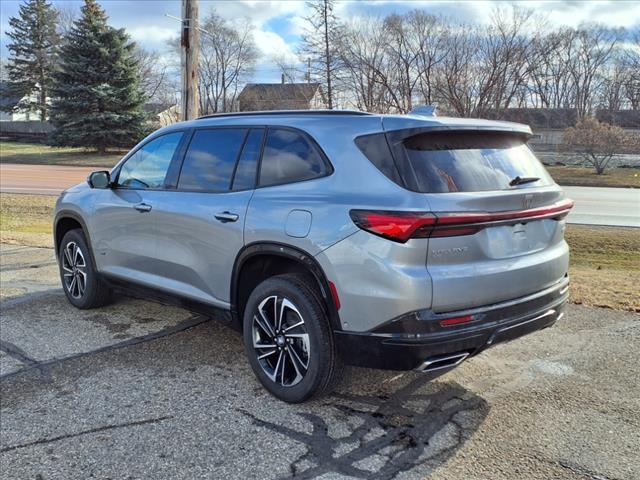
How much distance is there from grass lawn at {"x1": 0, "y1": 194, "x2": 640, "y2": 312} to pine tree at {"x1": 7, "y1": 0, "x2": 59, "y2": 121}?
5338 centimetres

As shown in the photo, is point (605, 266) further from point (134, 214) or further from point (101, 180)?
point (101, 180)

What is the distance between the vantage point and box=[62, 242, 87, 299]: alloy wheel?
5.66 metres

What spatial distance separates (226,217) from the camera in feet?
12.9

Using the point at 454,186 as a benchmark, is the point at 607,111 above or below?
above

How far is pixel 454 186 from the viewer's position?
3.20 meters

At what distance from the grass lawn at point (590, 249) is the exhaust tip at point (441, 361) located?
10.8 ft

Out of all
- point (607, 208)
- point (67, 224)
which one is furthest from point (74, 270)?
point (607, 208)

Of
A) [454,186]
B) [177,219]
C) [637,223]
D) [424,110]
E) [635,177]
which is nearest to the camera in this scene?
[454,186]

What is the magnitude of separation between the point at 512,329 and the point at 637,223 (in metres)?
12.8

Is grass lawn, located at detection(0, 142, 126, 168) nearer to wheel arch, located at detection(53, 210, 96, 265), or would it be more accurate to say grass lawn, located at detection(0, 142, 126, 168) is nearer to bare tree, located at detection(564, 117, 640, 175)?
bare tree, located at detection(564, 117, 640, 175)

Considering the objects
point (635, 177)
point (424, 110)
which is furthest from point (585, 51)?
point (424, 110)

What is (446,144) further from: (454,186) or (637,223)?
(637,223)

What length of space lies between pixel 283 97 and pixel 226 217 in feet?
104

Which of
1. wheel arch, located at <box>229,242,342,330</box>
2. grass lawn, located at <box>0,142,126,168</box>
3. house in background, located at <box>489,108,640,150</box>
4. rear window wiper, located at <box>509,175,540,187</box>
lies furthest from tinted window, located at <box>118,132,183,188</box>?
house in background, located at <box>489,108,640,150</box>
